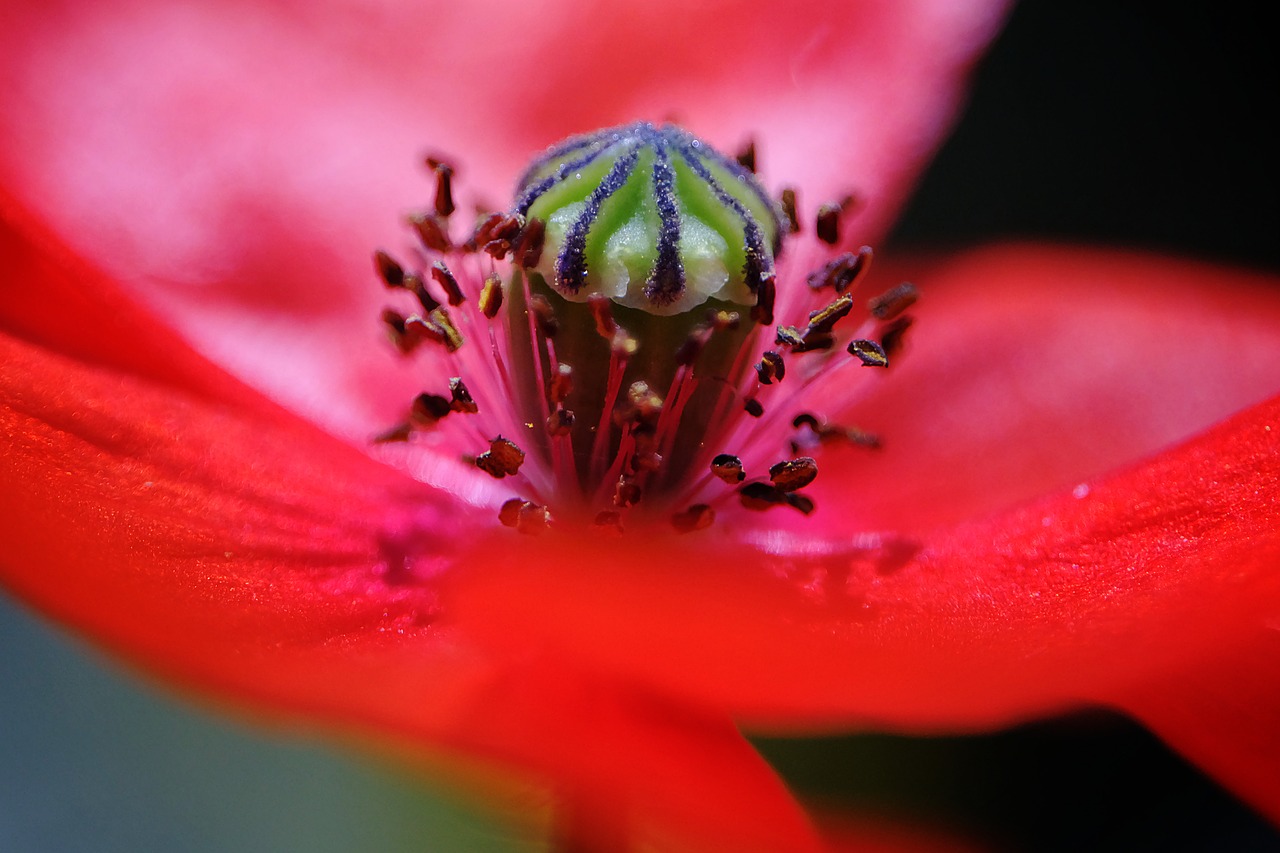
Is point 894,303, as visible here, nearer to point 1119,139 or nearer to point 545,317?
point 545,317

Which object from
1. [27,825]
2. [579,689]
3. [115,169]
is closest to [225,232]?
[115,169]

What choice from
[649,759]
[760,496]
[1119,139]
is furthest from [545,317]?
[1119,139]

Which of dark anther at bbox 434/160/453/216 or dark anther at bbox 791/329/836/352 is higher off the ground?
dark anther at bbox 434/160/453/216

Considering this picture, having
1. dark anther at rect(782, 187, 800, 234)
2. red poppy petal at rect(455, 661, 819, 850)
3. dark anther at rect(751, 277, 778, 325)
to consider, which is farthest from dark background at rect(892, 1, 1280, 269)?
red poppy petal at rect(455, 661, 819, 850)

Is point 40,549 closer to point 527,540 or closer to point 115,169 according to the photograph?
point 527,540

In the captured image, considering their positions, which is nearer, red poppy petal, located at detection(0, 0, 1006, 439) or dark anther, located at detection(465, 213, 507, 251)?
dark anther, located at detection(465, 213, 507, 251)

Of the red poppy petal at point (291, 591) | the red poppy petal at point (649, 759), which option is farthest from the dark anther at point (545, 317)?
the red poppy petal at point (649, 759)

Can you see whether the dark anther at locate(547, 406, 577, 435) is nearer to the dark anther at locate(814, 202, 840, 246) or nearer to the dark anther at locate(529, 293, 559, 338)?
the dark anther at locate(529, 293, 559, 338)
